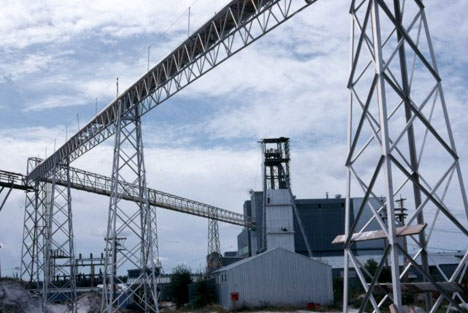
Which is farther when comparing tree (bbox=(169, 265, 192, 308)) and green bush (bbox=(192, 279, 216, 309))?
tree (bbox=(169, 265, 192, 308))

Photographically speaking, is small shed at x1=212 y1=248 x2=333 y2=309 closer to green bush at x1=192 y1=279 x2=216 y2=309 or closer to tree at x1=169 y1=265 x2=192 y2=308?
green bush at x1=192 y1=279 x2=216 y2=309

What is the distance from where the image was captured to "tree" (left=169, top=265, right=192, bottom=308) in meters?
50.0

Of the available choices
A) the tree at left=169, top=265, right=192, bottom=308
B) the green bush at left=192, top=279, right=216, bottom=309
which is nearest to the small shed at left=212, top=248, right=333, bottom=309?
the green bush at left=192, top=279, right=216, bottom=309

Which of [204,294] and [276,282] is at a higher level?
[276,282]

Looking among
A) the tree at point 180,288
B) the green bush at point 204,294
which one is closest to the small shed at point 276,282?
the green bush at point 204,294

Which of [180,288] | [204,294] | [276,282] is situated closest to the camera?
[276,282]

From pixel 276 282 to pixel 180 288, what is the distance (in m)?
13.8

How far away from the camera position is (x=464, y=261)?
9.13m

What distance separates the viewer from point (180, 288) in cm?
5059

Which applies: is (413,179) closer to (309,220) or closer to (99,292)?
(99,292)

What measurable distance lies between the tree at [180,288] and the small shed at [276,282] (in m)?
10.2

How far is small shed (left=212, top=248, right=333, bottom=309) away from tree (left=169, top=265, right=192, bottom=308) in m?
10.2

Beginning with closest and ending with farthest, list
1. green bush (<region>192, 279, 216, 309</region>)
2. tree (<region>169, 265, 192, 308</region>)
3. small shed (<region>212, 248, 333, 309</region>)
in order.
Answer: small shed (<region>212, 248, 333, 309</region>) < green bush (<region>192, 279, 216, 309</region>) < tree (<region>169, 265, 192, 308</region>)

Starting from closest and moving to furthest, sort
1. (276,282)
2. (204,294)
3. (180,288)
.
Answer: (276,282), (204,294), (180,288)
